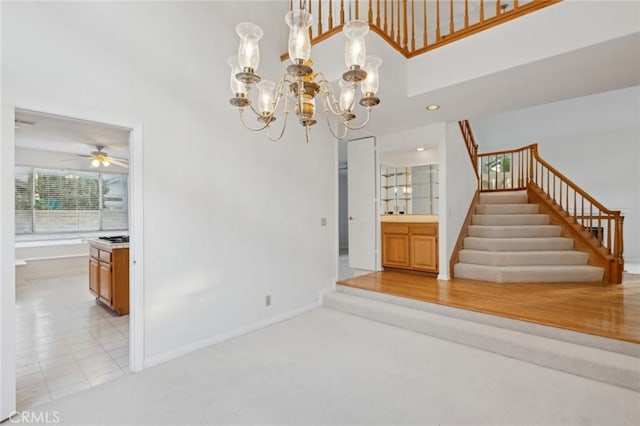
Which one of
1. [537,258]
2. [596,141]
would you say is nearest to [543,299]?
[537,258]

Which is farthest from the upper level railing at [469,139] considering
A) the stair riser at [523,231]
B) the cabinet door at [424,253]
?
the cabinet door at [424,253]

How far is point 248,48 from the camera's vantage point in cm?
162

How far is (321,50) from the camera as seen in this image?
10.1 ft

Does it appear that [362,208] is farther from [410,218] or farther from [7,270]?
[7,270]

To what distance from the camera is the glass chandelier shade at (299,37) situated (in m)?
1.59

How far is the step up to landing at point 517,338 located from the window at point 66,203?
690cm

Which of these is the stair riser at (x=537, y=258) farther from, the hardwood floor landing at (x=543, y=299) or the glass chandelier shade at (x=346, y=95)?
the glass chandelier shade at (x=346, y=95)

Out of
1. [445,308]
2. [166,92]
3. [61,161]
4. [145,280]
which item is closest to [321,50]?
[166,92]

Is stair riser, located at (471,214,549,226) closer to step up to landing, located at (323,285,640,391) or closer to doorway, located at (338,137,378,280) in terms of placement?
doorway, located at (338,137,378,280)

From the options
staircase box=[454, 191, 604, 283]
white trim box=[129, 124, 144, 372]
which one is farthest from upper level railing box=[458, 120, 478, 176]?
white trim box=[129, 124, 144, 372]

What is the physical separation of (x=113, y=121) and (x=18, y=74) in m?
0.56

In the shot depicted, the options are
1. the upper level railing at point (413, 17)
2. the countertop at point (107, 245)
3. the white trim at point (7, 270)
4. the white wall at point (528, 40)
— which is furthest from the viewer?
the countertop at point (107, 245)

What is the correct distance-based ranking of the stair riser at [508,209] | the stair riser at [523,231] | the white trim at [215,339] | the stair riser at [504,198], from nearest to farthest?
the white trim at [215,339] < the stair riser at [523,231] < the stair riser at [508,209] < the stair riser at [504,198]

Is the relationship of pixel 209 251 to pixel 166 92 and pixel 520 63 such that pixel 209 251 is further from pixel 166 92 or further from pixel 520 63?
pixel 520 63
